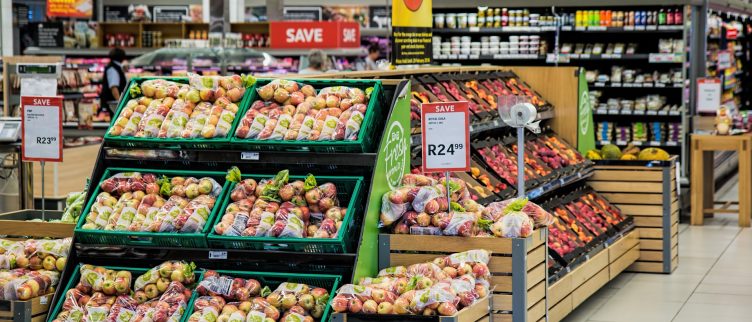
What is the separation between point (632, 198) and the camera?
838 centimetres

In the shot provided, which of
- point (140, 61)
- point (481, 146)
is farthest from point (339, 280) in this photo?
point (140, 61)

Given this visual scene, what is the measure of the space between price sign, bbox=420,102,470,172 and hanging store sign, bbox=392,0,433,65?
2977 millimetres

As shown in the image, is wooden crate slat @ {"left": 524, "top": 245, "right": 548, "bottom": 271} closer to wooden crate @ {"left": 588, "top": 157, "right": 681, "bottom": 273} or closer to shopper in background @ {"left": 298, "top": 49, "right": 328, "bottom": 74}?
wooden crate @ {"left": 588, "top": 157, "right": 681, "bottom": 273}

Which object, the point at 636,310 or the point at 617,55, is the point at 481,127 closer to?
the point at 636,310

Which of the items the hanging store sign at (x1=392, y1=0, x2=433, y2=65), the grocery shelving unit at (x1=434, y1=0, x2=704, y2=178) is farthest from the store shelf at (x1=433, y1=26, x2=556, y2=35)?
the hanging store sign at (x1=392, y1=0, x2=433, y2=65)

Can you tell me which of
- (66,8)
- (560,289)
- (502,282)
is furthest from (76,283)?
(66,8)

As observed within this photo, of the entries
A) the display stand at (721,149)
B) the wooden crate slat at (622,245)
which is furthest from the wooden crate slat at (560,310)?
the display stand at (721,149)

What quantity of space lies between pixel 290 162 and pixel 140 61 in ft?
28.1

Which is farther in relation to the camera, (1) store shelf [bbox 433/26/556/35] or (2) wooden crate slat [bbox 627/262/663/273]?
(1) store shelf [bbox 433/26/556/35]

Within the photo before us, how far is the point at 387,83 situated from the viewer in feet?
16.6

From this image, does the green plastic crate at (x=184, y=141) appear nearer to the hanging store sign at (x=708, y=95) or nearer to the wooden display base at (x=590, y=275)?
the wooden display base at (x=590, y=275)

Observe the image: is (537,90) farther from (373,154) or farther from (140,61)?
(140,61)

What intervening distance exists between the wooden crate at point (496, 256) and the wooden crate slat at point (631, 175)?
358 centimetres

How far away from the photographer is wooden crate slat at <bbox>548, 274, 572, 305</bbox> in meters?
6.03
